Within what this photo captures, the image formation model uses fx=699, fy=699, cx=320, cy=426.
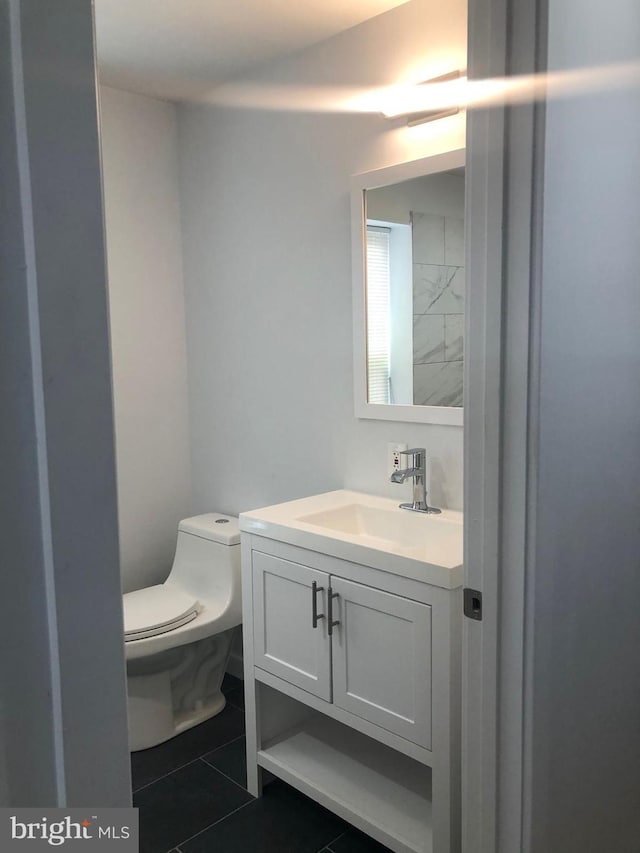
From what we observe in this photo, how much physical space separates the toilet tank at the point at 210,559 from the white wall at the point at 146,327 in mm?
234

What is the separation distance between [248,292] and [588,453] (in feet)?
5.53

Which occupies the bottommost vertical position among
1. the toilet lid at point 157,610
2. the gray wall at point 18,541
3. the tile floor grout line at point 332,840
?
the tile floor grout line at point 332,840

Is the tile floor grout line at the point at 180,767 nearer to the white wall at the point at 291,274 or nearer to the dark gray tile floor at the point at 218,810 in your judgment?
the dark gray tile floor at the point at 218,810

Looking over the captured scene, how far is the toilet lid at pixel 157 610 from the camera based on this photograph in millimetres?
2346

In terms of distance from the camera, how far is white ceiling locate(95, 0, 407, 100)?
2041 mm

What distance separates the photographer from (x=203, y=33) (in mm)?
2229

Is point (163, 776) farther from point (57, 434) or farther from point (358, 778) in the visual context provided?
point (57, 434)

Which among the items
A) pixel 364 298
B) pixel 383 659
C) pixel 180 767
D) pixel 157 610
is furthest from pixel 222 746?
pixel 364 298

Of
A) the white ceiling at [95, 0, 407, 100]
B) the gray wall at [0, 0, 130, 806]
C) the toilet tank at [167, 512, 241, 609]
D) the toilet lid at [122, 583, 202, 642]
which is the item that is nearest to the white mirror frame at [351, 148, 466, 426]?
the white ceiling at [95, 0, 407, 100]

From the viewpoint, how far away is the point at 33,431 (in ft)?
1.87

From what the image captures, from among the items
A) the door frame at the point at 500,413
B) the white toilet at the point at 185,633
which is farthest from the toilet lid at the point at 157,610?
the door frame at the point at 500,413

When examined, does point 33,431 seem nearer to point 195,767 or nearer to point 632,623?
point 632,623

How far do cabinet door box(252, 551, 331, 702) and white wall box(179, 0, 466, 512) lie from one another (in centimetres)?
48

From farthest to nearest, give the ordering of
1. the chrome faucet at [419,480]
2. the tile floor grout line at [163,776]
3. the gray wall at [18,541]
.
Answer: the tile floor grout line at [163,776], the chrome faucet at [419,480], the gray wall at [18,541]
